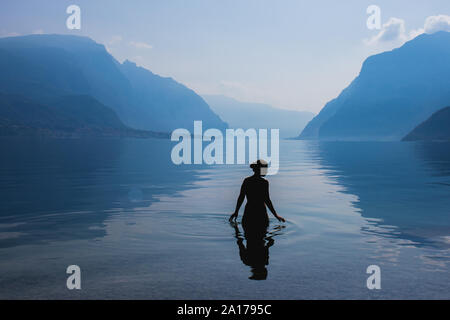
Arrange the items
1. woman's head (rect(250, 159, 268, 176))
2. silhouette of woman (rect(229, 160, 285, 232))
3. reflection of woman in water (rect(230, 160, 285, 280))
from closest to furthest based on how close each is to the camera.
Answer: reflection of woman in water (rect(230, 160, 285, 280))
woman's head (rect(250, 159, 268, 176))
silhouette of woman (rect(229, 160, 285, 232))

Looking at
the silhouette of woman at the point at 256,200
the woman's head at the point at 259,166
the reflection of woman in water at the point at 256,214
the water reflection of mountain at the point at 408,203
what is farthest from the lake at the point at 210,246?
the woman's head at the point at 259,166

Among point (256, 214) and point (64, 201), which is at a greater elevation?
point (256, 214)

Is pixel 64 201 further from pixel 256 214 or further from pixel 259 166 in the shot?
pixel 259 166

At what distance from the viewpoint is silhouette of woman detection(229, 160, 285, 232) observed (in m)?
12.6

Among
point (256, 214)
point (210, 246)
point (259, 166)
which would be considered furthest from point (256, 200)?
point (210, 246)

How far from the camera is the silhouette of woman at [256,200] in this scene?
12649 mm

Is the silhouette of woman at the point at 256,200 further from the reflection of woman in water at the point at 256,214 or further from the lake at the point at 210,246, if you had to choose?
the lake at the point at 210,246

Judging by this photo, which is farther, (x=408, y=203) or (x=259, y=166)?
(x=408, y=203)

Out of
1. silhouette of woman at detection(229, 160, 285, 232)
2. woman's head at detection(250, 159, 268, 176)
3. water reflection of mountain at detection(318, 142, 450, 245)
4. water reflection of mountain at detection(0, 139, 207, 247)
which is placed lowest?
water reflection of mountain at detection(318, 142, 450, 245)

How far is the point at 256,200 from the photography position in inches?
505

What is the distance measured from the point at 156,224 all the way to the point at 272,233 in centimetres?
454

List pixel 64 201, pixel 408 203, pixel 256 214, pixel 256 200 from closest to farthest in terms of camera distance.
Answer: pixel 256 200 → pixel 256 214 → pixel 64 201 → pixel 408 203

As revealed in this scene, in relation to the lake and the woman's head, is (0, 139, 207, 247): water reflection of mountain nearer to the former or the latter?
the lake

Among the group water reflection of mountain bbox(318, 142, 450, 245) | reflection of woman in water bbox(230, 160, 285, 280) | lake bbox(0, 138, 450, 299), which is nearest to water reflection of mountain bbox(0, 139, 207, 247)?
lake bbox(0, 138, 450, 299)
